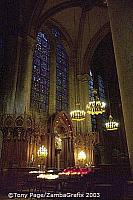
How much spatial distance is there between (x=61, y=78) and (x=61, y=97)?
1.70 m

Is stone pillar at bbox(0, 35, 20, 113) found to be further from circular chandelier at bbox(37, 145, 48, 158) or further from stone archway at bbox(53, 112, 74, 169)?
stone archway at bbox(53, 112, 74, 169)

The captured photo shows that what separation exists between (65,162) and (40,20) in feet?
31.5

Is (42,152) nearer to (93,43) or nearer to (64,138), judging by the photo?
(64,138)

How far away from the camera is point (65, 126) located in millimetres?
13523

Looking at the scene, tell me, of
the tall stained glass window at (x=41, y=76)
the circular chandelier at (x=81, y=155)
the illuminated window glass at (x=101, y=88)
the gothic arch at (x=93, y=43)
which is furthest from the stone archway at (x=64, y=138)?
the illuminated window glass at (x=101, y=88)

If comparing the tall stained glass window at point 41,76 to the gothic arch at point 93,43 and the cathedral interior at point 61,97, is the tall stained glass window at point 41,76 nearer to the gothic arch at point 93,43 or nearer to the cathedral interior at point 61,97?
the cathedral interior at point 61,97

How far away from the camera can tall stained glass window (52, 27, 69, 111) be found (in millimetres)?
15641

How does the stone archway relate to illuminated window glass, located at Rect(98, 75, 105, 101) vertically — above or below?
below

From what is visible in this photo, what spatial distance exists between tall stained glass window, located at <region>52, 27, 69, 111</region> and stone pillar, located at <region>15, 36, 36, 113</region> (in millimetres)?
3582

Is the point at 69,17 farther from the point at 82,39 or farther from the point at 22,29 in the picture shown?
the point at 22,29

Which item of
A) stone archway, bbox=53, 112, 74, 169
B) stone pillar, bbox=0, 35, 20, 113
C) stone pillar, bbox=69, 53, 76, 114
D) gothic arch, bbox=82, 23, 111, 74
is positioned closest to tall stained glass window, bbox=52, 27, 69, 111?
stone pillar, bbox=69, 53, 76, 114

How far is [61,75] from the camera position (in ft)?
54.4

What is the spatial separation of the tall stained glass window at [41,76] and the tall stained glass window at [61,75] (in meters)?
1.13

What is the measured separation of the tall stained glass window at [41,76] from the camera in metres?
13.5
